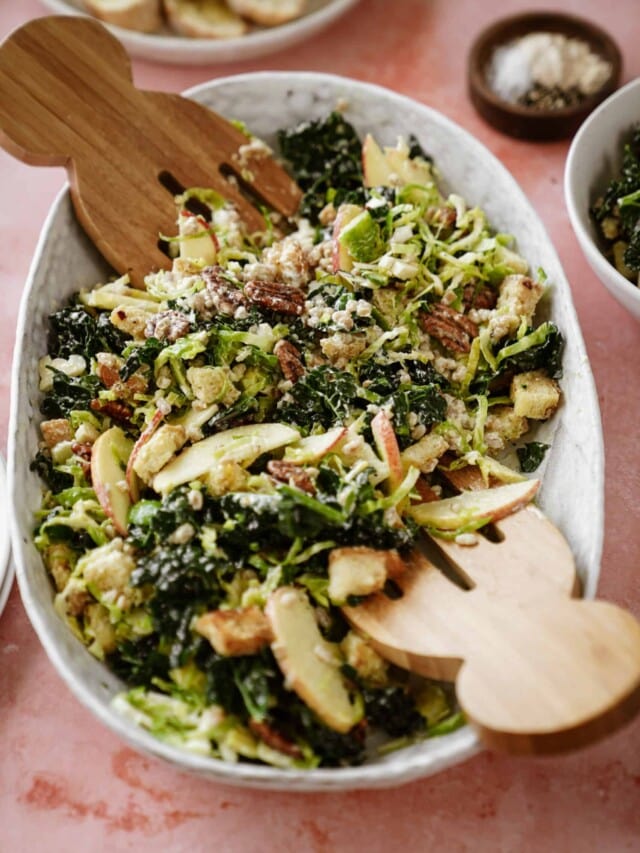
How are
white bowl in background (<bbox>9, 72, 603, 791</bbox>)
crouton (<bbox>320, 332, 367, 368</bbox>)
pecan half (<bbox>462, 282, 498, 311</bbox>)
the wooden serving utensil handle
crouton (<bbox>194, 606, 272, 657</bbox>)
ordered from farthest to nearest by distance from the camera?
pecan half (<bbox>462, 282, 498, 311</bbox>)
crouton (<bbox>320, 332, 367, 368</bbox>)
crouton (<bbox>194, 606, 272, 657</bbox>)
white bowl in background (<bbox>9, 72, 603, 791</bbox>)
the wooden serving utensil handle

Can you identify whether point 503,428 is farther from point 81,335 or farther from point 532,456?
point 81,335

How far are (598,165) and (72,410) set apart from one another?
1987 mm

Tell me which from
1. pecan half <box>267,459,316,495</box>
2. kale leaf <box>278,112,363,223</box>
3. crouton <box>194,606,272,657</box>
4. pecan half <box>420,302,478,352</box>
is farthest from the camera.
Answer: kale leaf <box>278,112,363,223</box>

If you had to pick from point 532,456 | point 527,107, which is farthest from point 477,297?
point 527,107

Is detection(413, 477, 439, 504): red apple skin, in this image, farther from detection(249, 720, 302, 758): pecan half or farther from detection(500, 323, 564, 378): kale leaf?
detection(249, 720, 302, 758): pecan half

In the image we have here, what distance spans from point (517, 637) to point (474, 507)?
46cm

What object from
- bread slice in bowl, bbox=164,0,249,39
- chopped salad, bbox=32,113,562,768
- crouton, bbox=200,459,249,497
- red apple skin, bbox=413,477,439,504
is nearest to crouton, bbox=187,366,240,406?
chopped salad, bbox=32,113,562,768

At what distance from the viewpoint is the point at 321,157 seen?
3359 millimetres

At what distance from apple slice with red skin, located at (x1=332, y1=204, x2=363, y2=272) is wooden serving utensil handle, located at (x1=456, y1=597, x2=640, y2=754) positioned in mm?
1257

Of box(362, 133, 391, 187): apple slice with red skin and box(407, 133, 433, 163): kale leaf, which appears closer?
box(362, 133, 391, 187): apple slice with red skin

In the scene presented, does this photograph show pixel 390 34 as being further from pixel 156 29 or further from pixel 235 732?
pixel 235 732

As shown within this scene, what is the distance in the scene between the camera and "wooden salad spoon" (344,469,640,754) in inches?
74.1

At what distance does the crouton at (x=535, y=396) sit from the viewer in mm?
2643

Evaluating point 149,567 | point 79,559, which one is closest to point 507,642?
point 149,567
